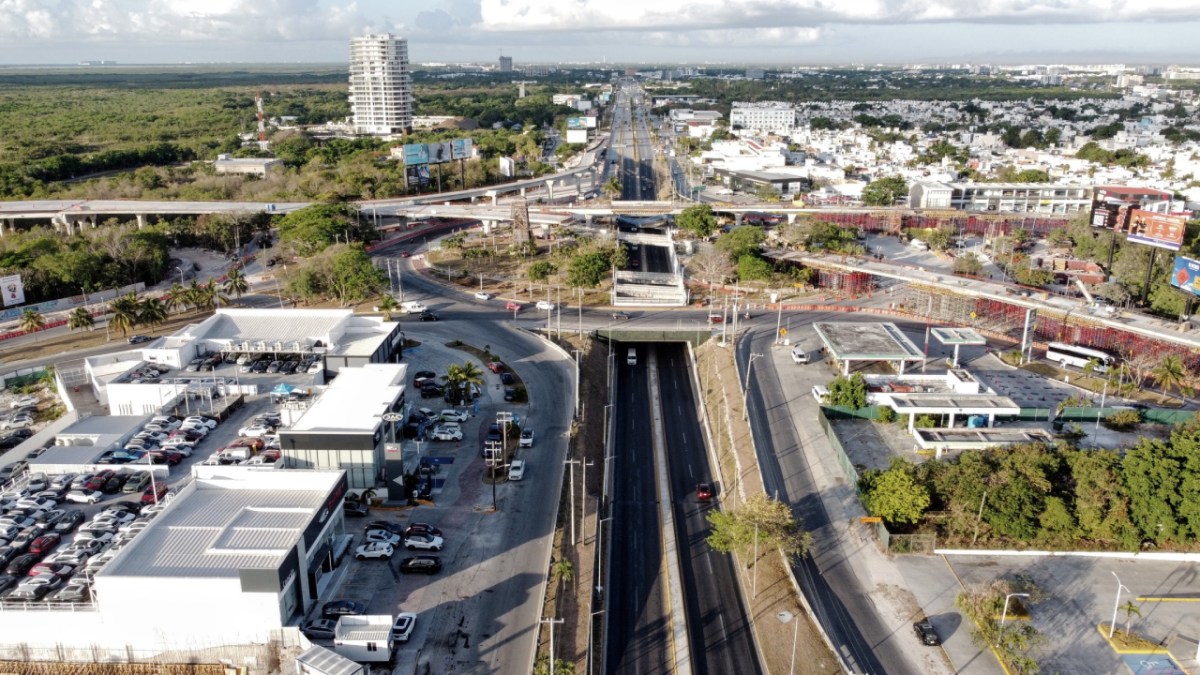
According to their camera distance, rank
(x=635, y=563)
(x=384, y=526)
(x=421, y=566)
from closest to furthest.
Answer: (x=421, y=566), (x=635, y=563), (x=384, y=526)

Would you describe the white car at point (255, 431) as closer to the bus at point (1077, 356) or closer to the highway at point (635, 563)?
the highway at point (635, 563)

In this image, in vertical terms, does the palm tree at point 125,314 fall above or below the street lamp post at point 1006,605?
above

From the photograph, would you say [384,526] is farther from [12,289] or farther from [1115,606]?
[12,289]

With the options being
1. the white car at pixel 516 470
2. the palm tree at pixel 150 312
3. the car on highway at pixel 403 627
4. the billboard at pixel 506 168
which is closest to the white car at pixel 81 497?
the car on highway at pixel 403 627

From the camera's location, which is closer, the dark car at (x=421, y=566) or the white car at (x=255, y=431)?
the dark car at (x=421, y=566)

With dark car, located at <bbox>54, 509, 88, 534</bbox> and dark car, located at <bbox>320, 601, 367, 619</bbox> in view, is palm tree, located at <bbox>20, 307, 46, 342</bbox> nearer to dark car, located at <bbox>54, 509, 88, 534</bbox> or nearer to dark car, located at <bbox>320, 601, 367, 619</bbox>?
dark car, located at <bbox>54, 509, 88, 534</bbox>

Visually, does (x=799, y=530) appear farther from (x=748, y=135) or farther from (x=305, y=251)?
(x=748, y=135)

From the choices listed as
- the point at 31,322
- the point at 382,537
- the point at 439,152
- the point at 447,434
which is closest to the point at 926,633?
the point at 382,537
